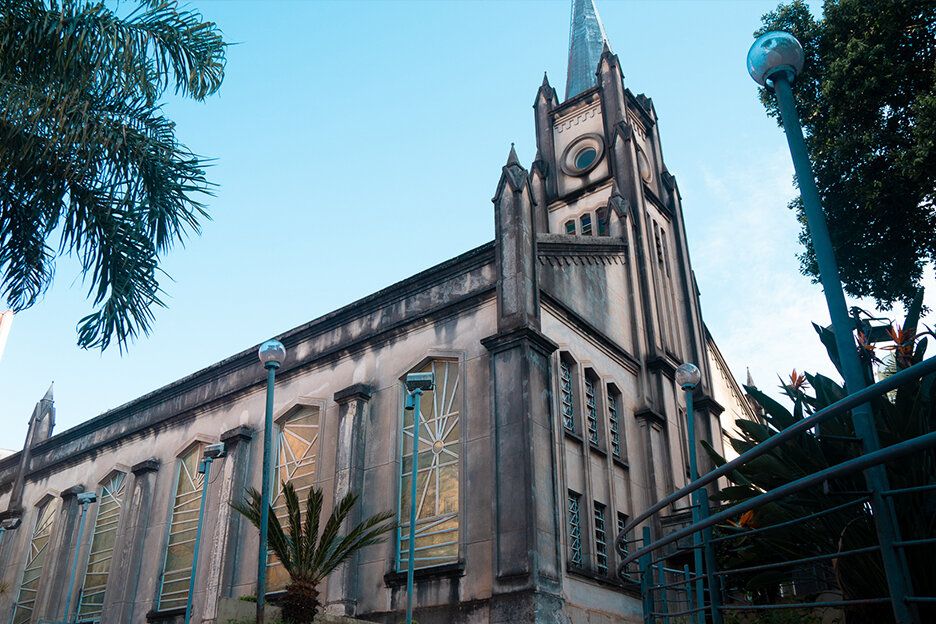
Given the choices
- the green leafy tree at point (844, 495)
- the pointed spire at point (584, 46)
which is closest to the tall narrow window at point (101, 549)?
the green leafy tree at point (844, 495)

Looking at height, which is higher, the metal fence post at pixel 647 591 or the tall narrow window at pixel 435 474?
the tall narrow window at pixel 435 474

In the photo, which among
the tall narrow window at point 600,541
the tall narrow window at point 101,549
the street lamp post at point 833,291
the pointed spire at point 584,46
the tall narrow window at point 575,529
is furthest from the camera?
the pointed spire at point 584,46

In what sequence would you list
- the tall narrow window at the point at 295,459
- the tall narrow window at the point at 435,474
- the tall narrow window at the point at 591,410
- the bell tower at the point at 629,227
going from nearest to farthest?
1. the tall narrow window at the point at 435,474
2. the tall narrow window at the point at 591,410
3. the tall narrow window at the point at 295,459
4. the bell tower at the point at 629,227

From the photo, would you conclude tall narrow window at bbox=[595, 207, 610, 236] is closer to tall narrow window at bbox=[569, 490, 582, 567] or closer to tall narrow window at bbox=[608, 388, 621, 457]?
tall narrow window at bbox=[608, 388, 621, 457]

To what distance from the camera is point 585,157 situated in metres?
33.1

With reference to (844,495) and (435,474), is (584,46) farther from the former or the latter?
(844,495)

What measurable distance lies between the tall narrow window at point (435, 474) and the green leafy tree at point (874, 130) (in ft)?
33.7

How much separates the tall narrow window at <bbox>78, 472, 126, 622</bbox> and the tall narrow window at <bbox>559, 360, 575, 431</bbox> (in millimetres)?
18169

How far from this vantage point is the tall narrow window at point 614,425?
22.7 meters

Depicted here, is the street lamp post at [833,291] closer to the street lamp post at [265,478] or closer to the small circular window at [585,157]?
the street lamp post at [265,478]

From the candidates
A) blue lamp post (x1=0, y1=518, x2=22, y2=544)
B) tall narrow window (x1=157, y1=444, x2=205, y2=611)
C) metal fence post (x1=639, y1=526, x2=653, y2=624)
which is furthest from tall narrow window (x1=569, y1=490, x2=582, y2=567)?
blue lamp post (x1=0, y1=518, x2=22, y2=544)

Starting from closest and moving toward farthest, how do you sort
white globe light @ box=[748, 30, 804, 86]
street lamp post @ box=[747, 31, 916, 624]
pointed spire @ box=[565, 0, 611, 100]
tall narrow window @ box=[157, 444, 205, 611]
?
1. street lamp post @ box=[747, 31, 916, 624]
2. white globe light @ box=[748, 30, 804, 86]
3. tall narrow window @ box=[157, 444, 205, 611]
4. pointed spire @ box=[565, 0, 611, 100]

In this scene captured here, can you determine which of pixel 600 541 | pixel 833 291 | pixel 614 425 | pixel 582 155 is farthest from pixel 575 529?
pixel 582 155

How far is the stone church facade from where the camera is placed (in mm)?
18672
